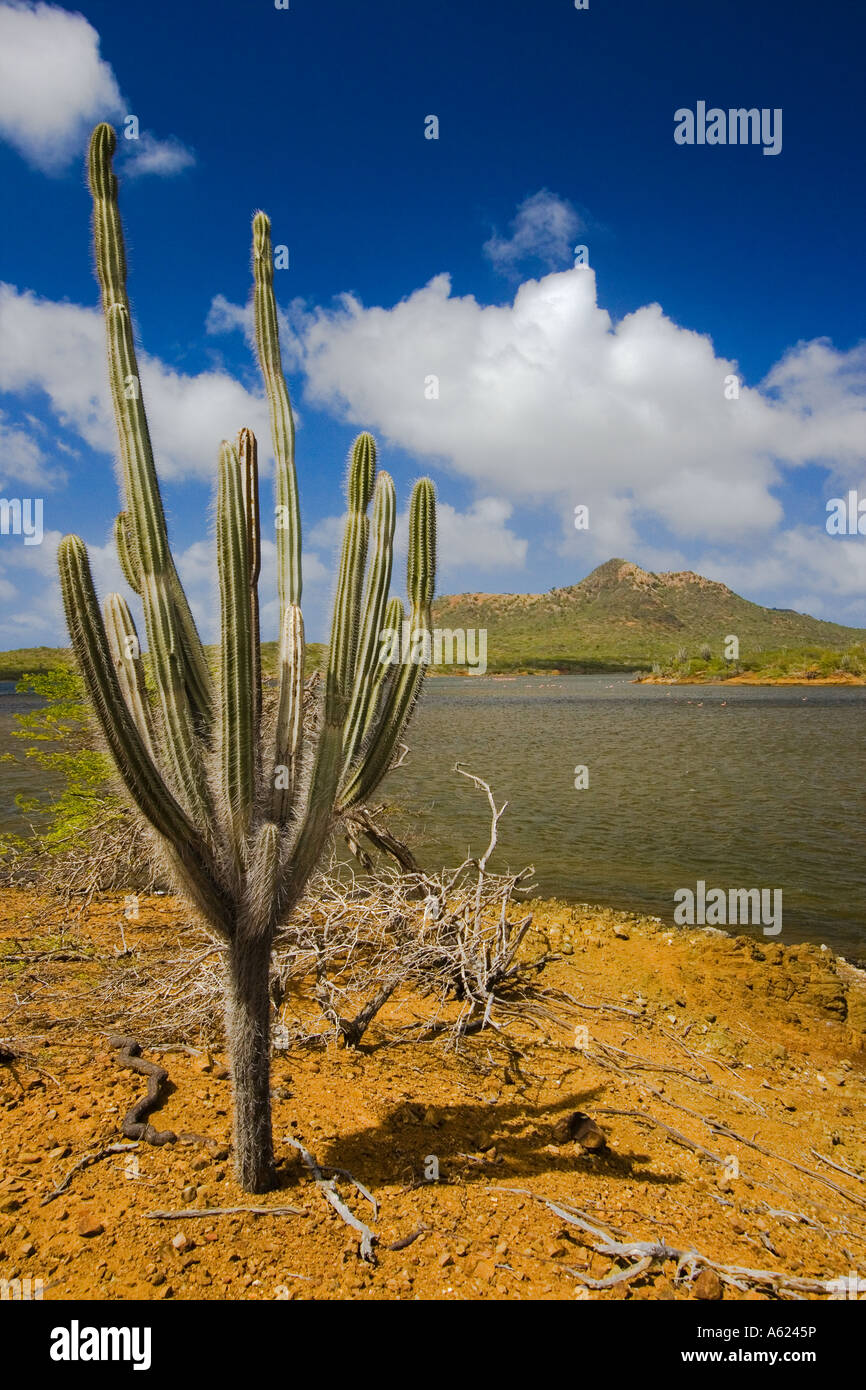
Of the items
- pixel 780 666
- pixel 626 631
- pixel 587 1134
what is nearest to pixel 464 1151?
pixel 587 1134

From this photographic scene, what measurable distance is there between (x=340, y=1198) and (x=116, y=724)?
101 inches

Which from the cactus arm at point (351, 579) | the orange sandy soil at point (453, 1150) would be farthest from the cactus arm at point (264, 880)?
the orange sandy soil at point (453, 1150)

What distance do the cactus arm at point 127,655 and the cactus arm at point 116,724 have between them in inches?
15.4

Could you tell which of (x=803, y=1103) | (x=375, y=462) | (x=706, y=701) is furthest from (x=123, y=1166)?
(x=706, y=701)

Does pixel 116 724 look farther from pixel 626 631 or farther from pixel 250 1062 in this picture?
pixel 626 631

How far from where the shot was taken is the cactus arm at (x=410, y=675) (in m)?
4.09

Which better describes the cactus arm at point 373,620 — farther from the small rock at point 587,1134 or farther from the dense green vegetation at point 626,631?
the dense green vegetation at point 626,631

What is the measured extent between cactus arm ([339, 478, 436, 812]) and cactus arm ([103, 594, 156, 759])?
110 cm

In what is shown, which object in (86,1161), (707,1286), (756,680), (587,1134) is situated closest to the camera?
(707,1286)

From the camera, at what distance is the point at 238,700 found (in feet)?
11.0

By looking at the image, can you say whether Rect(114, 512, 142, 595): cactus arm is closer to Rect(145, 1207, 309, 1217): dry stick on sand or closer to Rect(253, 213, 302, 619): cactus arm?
Rect(253, 213, 302, 619): cactus arm

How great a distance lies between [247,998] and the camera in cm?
361

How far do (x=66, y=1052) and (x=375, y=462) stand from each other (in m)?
4.48

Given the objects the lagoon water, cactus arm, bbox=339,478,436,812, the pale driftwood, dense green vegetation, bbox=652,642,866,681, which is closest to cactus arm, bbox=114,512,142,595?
cactus arm, bbox=339,478,436,812
